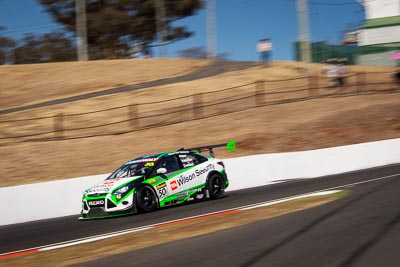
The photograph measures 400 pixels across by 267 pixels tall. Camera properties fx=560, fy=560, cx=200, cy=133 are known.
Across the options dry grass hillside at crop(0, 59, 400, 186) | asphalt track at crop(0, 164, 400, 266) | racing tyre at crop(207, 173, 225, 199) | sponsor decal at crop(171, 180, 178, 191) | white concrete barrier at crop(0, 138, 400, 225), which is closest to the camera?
asphalt track at crop(0, 164, 400, 266)

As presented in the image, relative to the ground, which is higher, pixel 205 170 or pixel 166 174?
pixel 166 174

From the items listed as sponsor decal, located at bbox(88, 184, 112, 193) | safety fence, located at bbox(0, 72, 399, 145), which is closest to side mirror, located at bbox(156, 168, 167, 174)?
sponsor decal, located at bbox(88, 184, 112, 193)

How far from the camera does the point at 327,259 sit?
5895mm

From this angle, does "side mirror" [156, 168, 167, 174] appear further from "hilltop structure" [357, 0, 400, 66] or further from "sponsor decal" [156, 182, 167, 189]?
"hilltop structure" [357, 0, 400, 66]

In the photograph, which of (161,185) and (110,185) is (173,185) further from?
(110,185)

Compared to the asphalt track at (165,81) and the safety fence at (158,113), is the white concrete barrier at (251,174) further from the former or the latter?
the asphalt track at (165,81)

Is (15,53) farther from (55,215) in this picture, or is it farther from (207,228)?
(207,228)

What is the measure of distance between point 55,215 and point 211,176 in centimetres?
417

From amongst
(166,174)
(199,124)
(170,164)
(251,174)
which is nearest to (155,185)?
(166,174)

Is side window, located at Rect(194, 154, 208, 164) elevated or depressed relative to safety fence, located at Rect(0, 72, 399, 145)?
depressed

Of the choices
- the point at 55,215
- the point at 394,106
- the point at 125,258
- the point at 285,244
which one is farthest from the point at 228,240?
the point at 394,106

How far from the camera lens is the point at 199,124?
26.6 meters

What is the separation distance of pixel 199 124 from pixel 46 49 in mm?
54883

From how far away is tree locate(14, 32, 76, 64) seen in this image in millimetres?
74625
